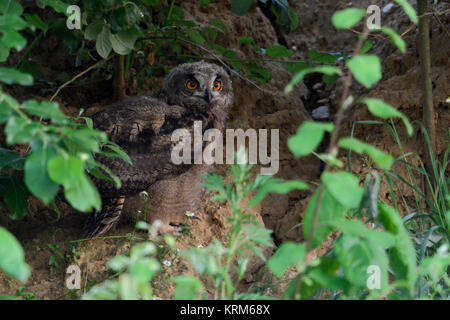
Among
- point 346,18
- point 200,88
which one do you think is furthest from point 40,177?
point 200,88

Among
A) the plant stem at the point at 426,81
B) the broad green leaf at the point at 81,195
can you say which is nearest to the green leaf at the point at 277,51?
the plant stem at the point at 426,81

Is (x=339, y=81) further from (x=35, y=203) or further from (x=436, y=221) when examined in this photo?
(x=35, y=203)

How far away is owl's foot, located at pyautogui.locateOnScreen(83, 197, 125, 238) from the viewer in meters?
2.90

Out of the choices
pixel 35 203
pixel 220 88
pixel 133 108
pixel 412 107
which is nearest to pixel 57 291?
pixel 35 203

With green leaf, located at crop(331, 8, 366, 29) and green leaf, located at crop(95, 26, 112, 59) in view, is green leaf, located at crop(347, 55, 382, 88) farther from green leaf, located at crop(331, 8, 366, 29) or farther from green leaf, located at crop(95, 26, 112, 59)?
green leaf, located at crop(95, 26, 112, 59)

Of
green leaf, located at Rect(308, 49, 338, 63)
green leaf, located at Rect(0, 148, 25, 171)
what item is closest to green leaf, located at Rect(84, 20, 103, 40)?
green leaf, located at Rect(0, 148, 25, 171)

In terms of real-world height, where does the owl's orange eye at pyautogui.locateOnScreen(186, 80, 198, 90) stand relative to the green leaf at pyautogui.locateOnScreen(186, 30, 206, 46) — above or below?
below

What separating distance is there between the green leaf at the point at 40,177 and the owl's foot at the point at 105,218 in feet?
5.31

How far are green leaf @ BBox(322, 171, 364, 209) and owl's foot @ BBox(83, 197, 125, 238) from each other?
195 centimetres

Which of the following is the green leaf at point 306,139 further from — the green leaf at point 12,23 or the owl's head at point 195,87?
the owl's head at point 195,87

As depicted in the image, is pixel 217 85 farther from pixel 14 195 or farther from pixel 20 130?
pixel 20 130

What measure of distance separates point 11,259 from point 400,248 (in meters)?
1.20

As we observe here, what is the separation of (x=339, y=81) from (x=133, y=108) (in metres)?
2.19

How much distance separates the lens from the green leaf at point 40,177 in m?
1.29
